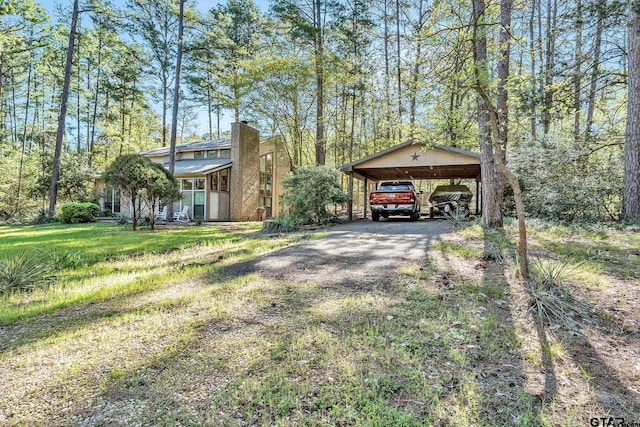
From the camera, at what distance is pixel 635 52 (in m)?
8.77

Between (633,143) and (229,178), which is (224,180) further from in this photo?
(633,143)

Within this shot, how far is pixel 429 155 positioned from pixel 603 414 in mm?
13085

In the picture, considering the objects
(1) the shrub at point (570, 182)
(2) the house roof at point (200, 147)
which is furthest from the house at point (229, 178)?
(1) the shrub at point (570, 182)

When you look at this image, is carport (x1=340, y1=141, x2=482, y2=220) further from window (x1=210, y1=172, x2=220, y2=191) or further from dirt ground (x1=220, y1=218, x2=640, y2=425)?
dirt ground (x1=220, y1=218, x2=640, y2=425)

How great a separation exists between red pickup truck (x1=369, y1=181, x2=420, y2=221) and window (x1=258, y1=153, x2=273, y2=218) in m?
8.76

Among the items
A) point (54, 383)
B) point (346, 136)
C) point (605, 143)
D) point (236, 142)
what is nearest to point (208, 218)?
point (236, 142)

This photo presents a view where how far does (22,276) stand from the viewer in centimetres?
480

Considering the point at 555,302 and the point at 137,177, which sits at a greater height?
the point at 137,177

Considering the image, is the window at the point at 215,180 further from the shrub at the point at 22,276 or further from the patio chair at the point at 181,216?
the shrub at the point at 22,276

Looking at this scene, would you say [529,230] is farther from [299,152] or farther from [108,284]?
[299,152]

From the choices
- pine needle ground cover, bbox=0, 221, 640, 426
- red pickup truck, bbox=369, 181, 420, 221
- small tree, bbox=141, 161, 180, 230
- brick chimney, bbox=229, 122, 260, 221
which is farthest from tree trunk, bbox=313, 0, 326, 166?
pine needle ground cover, bbox=0, 221, 640, 426

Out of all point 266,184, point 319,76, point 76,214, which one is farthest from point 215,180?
point 319,76

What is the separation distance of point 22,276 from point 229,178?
1412 cm

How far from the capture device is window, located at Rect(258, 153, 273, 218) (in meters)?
20.8
